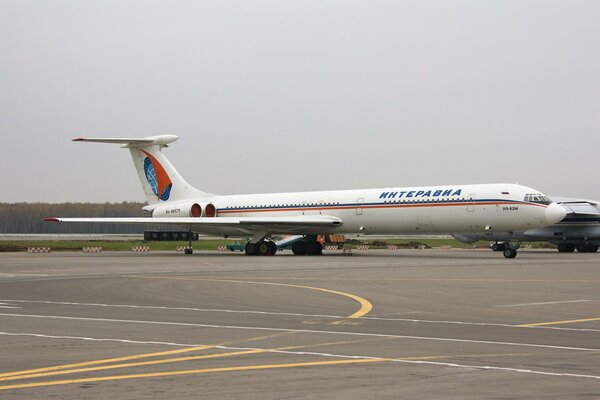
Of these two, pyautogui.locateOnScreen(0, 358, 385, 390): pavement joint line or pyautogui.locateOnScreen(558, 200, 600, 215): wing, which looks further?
pyautogui.locateOnScreen(558, 200, 600, 215): wing

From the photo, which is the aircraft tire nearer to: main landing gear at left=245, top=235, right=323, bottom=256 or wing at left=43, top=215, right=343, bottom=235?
main landing gear at left=245, top=235, right=323, bottom=256

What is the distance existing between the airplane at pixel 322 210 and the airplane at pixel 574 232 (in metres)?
11.5

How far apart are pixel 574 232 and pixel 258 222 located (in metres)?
22.3

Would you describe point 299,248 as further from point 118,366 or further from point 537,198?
point 118,366

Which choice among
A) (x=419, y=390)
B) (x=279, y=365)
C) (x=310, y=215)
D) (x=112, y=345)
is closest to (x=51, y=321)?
(x=112, y=345)

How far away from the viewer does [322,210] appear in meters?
50.8

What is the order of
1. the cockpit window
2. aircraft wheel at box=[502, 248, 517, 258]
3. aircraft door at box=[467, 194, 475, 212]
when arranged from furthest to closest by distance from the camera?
aircraft door at box=[467, 194, 475, 212], aircraft wheel at box=[502, 248, 517, 258], the cockpit window

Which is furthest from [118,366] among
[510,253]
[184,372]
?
[510,253]

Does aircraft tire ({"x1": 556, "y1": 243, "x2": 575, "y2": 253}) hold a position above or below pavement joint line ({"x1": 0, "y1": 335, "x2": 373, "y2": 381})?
above

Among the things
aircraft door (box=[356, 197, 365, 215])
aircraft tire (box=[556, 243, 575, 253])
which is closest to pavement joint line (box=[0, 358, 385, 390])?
aircraft door (box=[356, 197, 365, 215])

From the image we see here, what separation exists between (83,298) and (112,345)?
26.7 feet

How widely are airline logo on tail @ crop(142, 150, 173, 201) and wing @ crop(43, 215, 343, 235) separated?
5469 millimetres

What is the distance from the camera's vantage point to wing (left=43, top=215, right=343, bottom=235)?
49.7 metres

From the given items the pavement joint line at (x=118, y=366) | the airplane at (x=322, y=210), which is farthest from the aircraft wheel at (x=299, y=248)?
the pavement joint line at (x=118, y=366)
